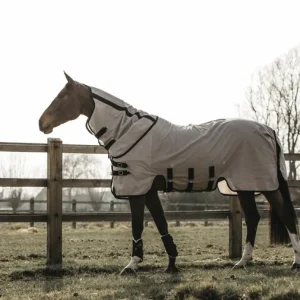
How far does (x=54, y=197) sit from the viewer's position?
679 centimetres

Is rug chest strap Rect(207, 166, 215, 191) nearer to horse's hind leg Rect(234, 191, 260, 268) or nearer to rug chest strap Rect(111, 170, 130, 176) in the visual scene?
horse's hind leg Rect(234, 191, 260, 268)

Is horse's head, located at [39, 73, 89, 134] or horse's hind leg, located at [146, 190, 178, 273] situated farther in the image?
horse's head, located at [39, 73, 89, 134]

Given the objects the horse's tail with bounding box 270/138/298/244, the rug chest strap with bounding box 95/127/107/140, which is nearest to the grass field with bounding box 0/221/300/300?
the horse's tail with bounding box 270/138/298/244

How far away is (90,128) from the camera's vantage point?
19.0ft

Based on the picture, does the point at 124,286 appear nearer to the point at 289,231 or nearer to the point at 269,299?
the point at 269,299

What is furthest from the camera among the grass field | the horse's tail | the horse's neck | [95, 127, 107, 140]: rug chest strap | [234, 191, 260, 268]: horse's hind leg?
the horse's tail

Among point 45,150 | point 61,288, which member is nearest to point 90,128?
point 45,150

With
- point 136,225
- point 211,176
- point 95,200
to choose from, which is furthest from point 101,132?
point 95,200

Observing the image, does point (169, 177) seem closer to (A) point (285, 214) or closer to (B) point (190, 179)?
(B) point (190, 179)

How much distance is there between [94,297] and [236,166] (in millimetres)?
2424

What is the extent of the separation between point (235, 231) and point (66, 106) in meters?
3.17

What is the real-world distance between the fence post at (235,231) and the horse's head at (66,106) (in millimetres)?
2861

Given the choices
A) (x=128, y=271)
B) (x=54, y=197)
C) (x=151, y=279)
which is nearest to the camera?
(x=151, y=279)

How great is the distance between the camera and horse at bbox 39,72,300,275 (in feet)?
18.1
